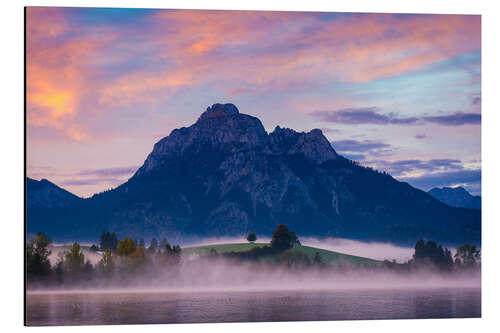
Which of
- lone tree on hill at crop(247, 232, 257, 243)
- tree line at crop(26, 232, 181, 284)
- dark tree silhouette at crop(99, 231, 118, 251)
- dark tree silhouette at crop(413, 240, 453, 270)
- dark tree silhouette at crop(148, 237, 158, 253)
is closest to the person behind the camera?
tree line at crop(26, 232, 181, 284)

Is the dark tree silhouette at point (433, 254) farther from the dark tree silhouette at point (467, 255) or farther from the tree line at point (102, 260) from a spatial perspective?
the tree line at point (102, 260)

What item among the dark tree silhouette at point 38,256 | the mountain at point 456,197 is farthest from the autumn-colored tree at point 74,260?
the mountain at point 456,197

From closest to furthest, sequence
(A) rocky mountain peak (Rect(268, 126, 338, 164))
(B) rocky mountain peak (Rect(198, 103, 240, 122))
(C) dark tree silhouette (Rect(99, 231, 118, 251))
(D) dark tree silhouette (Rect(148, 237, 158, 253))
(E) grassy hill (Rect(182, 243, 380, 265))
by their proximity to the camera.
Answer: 1. (B) rocky mountain peak (Rect(198, 103, 240, 122))
2. (D) dark tree silhouette (Rect(148, 237, 158, 253))
3. (C) dark tree silhouette (Rect(99, 231, 118, 251))
4. (E) grassy hill (Rect(182, 243, 380, 265))
5. (A) rocky mountain peak (Rect(268, 126, 338, 164))

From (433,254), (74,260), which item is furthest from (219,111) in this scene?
(433,254)

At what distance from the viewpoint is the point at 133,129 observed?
758 inches

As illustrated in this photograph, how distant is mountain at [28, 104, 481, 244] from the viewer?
66.8ft

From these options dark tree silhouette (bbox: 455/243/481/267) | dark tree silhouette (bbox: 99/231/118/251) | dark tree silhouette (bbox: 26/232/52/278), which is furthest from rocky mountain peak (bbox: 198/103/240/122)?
dark tree silhouette (bbox: 455/243/481/267)

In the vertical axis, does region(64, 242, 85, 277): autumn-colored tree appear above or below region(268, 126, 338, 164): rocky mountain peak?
below

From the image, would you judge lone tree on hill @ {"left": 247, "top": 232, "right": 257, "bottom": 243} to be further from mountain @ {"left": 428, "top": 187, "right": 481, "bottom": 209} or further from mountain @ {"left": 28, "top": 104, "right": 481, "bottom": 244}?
mountain @ {"left": 428, "top": 187, "right": 481, "bottom": 209}

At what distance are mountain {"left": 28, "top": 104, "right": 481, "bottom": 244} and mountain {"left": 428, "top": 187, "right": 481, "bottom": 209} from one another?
226mm

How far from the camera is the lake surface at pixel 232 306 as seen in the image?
16.9 m

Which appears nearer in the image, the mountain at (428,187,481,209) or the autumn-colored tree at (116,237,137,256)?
the mountain at (428,187,481,209)
